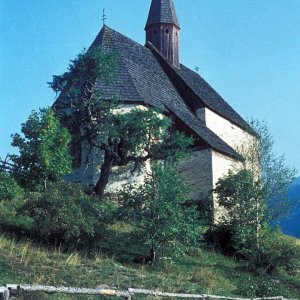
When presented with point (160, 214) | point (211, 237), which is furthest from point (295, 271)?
point (160, 214)

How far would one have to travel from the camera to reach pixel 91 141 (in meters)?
27.8

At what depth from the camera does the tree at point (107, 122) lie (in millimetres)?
27047

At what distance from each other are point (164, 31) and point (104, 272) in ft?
88.4

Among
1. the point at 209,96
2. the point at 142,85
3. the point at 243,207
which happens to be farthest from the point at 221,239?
the point at 209,96

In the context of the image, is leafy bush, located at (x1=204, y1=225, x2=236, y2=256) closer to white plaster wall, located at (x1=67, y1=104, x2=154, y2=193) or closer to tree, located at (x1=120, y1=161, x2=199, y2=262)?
white plaster wall, located at (x1=67, y1=104, x2=154, y2=193)

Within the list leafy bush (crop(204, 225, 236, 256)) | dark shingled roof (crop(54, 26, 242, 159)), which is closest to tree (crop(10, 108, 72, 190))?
dark shingled roof (crop(54, 26, 242, 159))

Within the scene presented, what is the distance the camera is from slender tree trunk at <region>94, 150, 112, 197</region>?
27647 millimetres

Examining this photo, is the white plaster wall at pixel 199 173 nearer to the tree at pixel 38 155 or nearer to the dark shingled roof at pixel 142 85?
the dark shingled roof at pixel 142 85

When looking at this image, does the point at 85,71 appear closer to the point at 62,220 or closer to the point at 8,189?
the point at 8,189

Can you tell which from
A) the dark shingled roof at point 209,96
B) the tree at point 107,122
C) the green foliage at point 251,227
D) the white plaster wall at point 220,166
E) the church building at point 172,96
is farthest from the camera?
the dark shingled roof at point 209,96

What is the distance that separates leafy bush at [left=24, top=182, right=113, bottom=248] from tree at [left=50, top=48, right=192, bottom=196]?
8210 mm

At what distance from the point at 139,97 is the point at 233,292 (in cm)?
1495

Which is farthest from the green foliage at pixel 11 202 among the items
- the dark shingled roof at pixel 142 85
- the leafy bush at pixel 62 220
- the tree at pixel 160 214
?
the dark shingled roof at pixel 142 85

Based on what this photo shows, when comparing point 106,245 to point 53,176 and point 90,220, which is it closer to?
point 90,220
